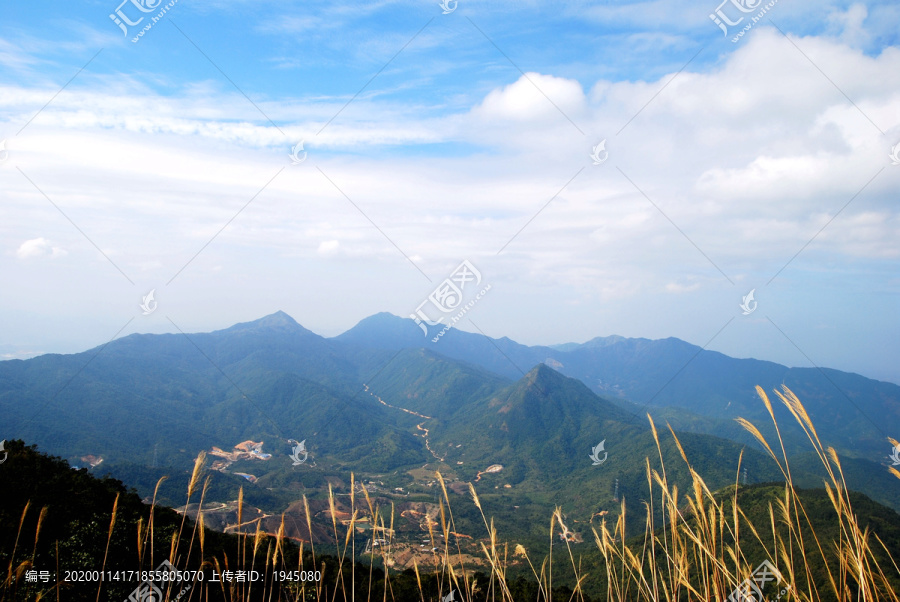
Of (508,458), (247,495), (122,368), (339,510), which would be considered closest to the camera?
(247,495)

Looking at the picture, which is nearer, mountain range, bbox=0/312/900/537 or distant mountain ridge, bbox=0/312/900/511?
mountain range, bbox=0/312/900/537

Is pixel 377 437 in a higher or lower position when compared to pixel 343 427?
lower

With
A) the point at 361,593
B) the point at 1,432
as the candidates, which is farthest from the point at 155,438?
the point at 361,593

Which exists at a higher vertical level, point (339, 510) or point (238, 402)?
point (238, 402)

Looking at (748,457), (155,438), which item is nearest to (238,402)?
(155,438)

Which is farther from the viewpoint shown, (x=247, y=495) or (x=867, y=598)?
(x=247, y=495)

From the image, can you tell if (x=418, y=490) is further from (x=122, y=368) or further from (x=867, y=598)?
(x=122, y=368)

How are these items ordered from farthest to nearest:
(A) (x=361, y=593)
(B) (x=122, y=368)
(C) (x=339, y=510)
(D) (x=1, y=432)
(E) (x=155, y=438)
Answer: (B) (x=122, y=368)
(E) (x=155, y=438)
(D) (x=1, y=432)
(C) (x=339, y=510)
(A) (x=361, y=593)

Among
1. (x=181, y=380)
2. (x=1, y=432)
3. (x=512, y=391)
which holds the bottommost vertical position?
(x=1, y=432)

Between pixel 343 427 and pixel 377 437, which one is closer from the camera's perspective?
pixel 377 437

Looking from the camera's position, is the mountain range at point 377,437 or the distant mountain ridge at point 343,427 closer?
the mountain range at point 377,437
